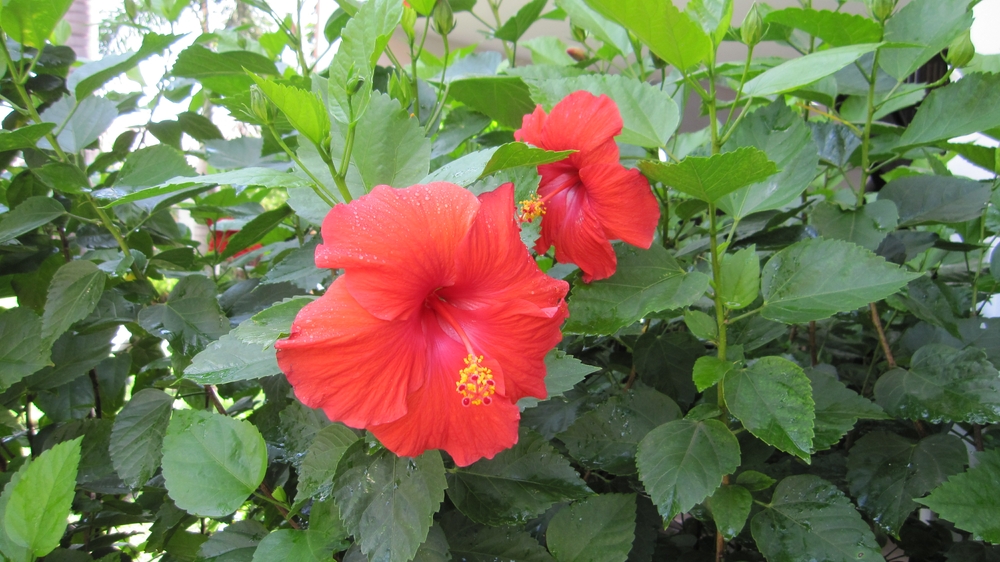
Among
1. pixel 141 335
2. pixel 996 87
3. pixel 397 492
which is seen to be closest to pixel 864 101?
pixel 996 87

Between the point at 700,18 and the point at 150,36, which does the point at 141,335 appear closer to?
the point at 150,36

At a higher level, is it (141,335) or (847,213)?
(847,213)

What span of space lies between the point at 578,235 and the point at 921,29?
0.61 meters

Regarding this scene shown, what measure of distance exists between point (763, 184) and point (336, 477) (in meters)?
0.61

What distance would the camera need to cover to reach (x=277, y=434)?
0.76 meters

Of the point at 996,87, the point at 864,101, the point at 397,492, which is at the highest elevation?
the point at 996,87

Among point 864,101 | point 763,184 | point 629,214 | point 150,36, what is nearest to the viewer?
point 629,214

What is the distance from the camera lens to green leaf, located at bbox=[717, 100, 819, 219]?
→ 731mm

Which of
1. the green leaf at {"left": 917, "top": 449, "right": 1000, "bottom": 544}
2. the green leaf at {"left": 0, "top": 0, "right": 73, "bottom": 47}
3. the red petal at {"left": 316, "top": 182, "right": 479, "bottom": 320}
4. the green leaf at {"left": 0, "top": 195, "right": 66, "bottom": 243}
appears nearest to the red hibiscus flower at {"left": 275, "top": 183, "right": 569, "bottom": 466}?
the red petal at {"left": 316, "top": 182, "right": 479, "bottom": 320}

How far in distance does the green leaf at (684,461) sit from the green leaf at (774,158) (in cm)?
28

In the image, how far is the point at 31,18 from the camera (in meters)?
0.84

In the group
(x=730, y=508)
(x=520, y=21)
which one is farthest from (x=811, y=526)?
(x=520, y=21)

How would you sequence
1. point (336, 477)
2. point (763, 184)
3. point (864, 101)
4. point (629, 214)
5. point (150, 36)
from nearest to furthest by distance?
point (336, 477) < point (629, 214) < point (763, 184) < point (150, 36) < point (864, 101)

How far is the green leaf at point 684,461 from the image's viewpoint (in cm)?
60
